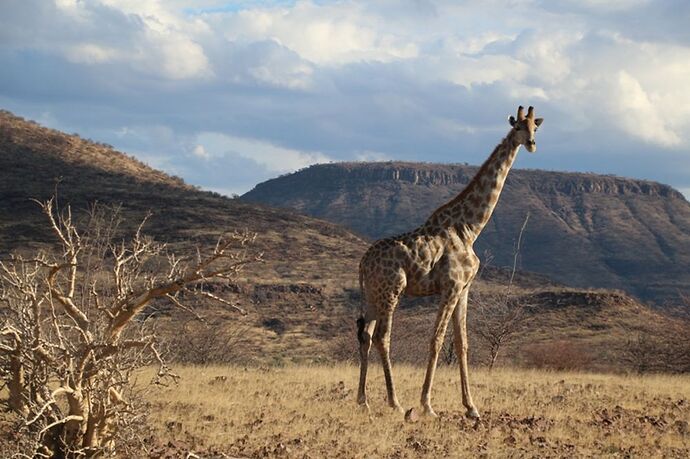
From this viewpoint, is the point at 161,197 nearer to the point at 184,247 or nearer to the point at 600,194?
the point at 184,247

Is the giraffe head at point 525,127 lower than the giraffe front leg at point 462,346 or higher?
higher

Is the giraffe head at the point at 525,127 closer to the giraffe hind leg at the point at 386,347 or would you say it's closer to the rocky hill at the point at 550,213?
the giraffe hind leg at the point at 386,347

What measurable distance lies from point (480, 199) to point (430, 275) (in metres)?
1.57

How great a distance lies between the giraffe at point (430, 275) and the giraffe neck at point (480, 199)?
16mm

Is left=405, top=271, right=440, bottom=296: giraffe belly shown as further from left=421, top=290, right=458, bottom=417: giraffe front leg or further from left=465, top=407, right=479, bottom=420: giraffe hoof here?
left=465, top=407, right=479, bottom=420: giraffe hoof

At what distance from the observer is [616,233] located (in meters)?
138

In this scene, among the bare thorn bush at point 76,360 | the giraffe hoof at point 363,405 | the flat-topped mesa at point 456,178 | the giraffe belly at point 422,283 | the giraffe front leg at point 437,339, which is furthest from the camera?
the flat-topped mesa at point 456,178

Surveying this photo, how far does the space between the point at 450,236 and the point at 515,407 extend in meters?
3.35

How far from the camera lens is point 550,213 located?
484ft

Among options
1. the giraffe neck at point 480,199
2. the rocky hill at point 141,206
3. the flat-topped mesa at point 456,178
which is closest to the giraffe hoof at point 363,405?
the giraffe neck at point 480,199

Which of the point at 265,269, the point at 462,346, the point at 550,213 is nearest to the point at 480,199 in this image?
the point at 462,346

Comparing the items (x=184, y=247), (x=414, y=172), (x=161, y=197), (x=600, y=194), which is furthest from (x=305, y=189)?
(x=184, y=247)

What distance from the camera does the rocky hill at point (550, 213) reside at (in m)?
125

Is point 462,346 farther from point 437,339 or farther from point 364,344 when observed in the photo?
point 364,344
